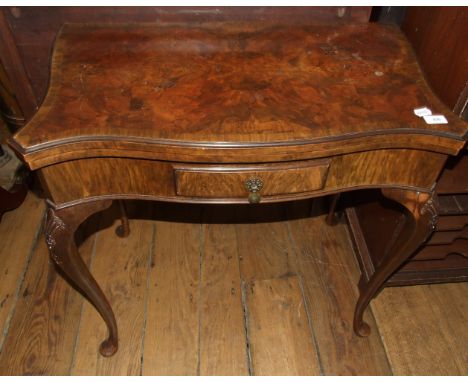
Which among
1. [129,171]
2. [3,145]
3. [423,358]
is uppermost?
[129,171]

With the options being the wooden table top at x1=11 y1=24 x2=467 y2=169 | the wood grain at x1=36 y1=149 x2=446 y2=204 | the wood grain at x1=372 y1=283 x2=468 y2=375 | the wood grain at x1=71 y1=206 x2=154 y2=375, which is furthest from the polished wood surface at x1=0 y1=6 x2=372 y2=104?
the wood grain at x1=372 y1=283 x2=468 y2=375

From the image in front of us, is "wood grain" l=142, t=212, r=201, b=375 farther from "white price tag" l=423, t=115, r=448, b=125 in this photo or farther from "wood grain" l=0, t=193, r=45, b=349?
"white price tag" l=423, t=115, r=448, b=125

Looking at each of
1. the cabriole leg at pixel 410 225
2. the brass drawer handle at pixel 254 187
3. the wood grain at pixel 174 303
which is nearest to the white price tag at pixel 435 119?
the cabriole leg at pixel 410 225

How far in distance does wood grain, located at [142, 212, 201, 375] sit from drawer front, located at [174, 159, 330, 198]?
0.74 m

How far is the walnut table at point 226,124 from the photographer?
3.01ft

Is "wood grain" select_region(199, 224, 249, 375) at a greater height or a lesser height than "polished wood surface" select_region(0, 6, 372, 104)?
lesser

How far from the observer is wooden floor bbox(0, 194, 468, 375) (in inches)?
59.1

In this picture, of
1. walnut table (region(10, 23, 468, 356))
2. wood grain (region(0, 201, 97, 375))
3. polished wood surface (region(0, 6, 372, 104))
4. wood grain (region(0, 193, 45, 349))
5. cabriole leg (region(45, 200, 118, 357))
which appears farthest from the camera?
wood grain (region(0, 193, 45, 349))

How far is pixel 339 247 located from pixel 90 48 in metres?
1.25

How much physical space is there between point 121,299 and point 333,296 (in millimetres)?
823

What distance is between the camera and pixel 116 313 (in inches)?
63.3
